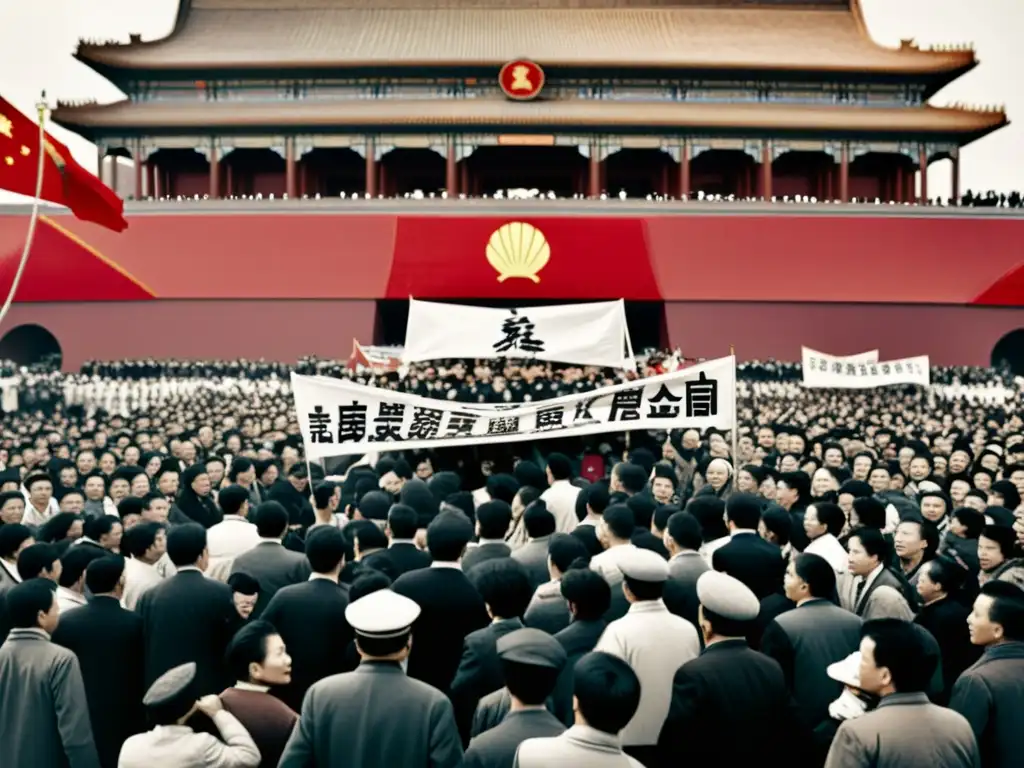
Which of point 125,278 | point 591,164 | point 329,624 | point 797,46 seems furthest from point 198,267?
point 329,624

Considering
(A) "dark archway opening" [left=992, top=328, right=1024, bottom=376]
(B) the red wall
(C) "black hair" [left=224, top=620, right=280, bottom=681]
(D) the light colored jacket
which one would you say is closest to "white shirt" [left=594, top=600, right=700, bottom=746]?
(C) "black hair" [left=224, top=620, right=280, bottom=681]

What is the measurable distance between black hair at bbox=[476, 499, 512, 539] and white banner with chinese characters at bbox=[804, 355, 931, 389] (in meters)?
13.8

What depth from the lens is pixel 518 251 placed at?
23922mm

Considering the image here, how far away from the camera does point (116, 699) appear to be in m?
4.19

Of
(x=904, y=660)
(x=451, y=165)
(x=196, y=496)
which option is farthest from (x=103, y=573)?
(x=451, y=165)

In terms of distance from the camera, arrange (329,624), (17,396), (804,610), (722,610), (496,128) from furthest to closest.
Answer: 1. (496,128)
2. (17,396)
3. (329,624)
4. (804,610)
5. (722,610)

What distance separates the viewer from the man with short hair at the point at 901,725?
2895 millimetres

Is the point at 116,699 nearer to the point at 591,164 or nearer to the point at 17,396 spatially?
the point at 17,396

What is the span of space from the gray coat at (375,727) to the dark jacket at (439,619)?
3.66 ft

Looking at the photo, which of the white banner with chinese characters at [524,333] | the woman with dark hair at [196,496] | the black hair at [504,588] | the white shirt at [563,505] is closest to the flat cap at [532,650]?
the black hair at [504,588]

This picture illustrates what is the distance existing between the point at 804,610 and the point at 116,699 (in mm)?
2608

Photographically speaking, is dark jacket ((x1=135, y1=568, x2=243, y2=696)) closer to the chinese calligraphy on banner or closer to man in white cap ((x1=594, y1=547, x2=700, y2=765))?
man in white cap ((x1=594, y1=547, x2=700, y2=765))

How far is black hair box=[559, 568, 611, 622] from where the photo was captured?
12.6ft

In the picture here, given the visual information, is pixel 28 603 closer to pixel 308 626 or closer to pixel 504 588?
pixel 308 626
